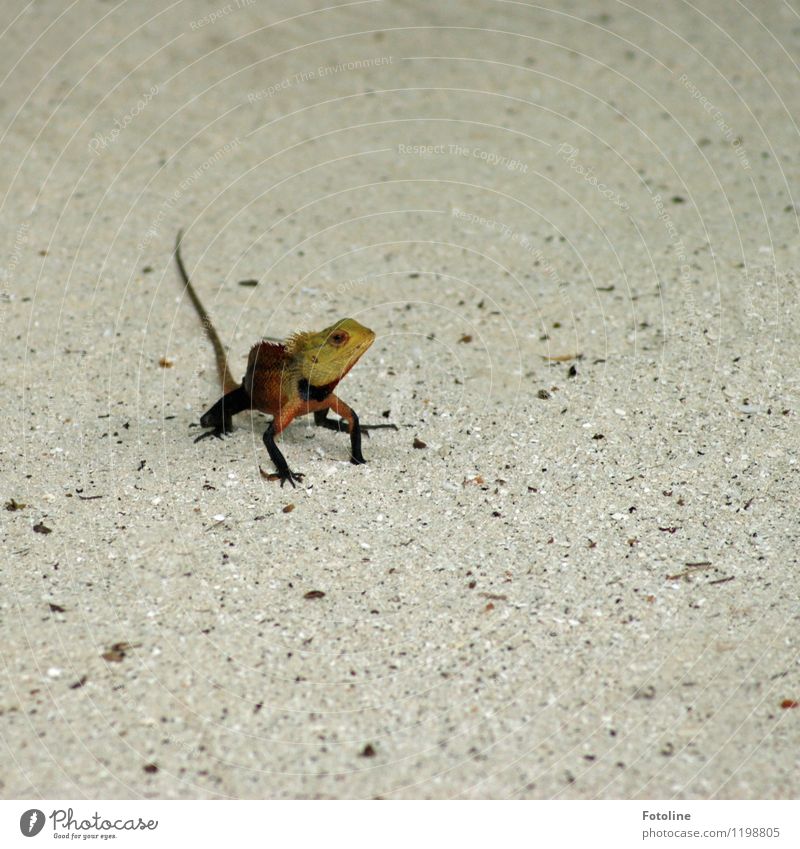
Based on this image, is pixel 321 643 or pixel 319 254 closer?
pixel 321 643

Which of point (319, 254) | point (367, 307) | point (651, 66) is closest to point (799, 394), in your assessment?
point (367, 307)

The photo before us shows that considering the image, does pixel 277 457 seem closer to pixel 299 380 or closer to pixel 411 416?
pixel 299 380

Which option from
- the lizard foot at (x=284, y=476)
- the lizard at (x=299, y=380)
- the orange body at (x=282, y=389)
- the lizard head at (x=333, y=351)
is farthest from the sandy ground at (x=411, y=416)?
the lizard head at (x=333, y=351)

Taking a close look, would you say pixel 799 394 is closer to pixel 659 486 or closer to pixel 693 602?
pixel 659 486

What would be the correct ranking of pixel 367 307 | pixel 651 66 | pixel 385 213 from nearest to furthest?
pixel 367 307 < pixel 385 213 < pixel 651 66
